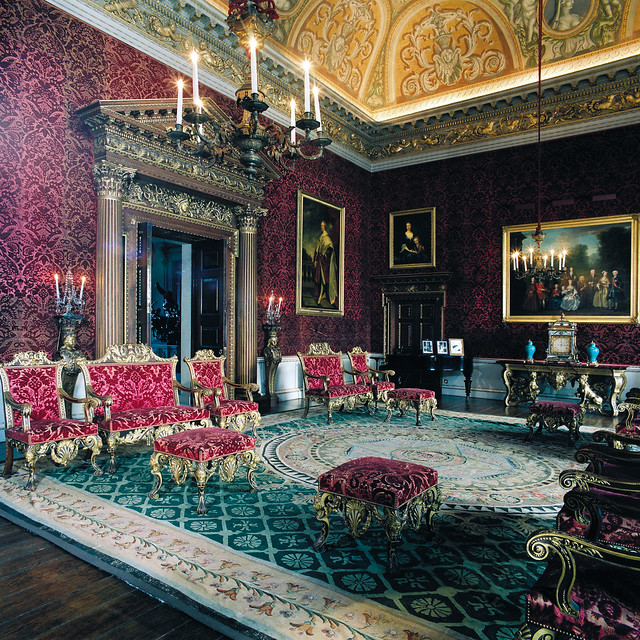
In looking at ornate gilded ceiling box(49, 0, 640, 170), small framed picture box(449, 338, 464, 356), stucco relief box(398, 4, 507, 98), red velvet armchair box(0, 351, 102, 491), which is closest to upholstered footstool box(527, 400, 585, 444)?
small framed picture box(449, 338, 464, 356)

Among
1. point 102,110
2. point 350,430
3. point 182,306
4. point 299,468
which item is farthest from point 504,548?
point 182,306

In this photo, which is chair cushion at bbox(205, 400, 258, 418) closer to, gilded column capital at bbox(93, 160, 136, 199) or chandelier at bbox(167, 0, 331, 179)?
chandelier at bbox(167, 0, 331, 179)

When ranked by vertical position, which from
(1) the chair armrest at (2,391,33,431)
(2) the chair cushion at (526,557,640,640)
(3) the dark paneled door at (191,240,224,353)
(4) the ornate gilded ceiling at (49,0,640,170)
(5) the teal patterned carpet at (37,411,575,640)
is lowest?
(5) the teal patterned carpet at (37,411,575,640)

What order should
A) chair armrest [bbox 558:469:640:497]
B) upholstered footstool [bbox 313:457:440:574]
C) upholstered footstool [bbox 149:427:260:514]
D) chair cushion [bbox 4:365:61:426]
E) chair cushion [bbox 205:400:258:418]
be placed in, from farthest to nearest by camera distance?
chair cushion [bbox 205:400:258:418], chair cushion [bbox 4:365:61:426], upholstered footstool [bbox 149:427:260:514], upholstered footstool [bbox 313:457:440:574], chair armrest [bbox 558:469:640:497]

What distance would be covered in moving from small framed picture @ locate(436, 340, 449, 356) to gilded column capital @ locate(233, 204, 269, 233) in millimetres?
4497

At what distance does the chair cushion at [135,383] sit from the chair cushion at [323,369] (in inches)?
101

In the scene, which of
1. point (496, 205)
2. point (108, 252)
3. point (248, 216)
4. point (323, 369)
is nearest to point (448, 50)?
point (496, 205)

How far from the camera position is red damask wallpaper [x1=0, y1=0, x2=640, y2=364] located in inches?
207

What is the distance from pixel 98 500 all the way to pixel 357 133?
940 centimetres

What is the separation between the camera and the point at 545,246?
30.1ft

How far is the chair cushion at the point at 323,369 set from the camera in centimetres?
773

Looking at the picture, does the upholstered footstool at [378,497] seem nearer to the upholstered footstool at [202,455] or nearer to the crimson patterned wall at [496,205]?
the upholstered footstool at [202,455]

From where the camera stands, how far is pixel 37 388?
15.3 feet

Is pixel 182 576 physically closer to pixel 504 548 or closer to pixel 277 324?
pixel 504 548
